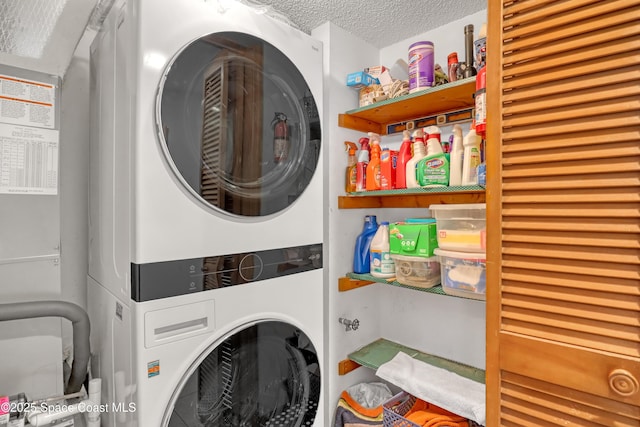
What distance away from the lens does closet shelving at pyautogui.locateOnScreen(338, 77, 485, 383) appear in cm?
157

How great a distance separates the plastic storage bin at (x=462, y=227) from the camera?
131 cm

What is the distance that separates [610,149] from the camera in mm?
766

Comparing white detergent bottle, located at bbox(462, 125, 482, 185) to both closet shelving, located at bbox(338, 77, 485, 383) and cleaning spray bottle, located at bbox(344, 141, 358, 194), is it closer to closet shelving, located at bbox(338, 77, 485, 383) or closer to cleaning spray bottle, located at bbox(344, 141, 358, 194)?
closet shelving, located at bbox(338, 77, 485, 383)

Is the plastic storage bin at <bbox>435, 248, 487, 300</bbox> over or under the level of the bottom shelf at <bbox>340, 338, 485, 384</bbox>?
over

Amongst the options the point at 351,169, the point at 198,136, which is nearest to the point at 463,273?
the point at 351,169

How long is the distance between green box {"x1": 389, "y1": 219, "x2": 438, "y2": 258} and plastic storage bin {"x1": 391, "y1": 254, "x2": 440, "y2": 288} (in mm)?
24

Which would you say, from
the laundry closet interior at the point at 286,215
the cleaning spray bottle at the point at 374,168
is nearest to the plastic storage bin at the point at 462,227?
the laundry closet interior at the point at 286,215

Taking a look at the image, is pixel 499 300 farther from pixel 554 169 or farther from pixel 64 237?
pixel 64 237

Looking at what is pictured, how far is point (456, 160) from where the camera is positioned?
1431mm

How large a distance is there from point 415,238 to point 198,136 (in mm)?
1017

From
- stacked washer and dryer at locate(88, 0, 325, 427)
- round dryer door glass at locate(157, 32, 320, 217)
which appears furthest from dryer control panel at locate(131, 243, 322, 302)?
round dryer door glass at locate(157, 32, 320, 217)

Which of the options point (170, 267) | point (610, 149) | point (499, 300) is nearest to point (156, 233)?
point (170, 267)

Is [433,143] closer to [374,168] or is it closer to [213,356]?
[374,168]

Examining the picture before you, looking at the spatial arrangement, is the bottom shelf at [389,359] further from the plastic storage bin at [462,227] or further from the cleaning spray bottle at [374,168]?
the cleaning spray bottle at [374,168]
